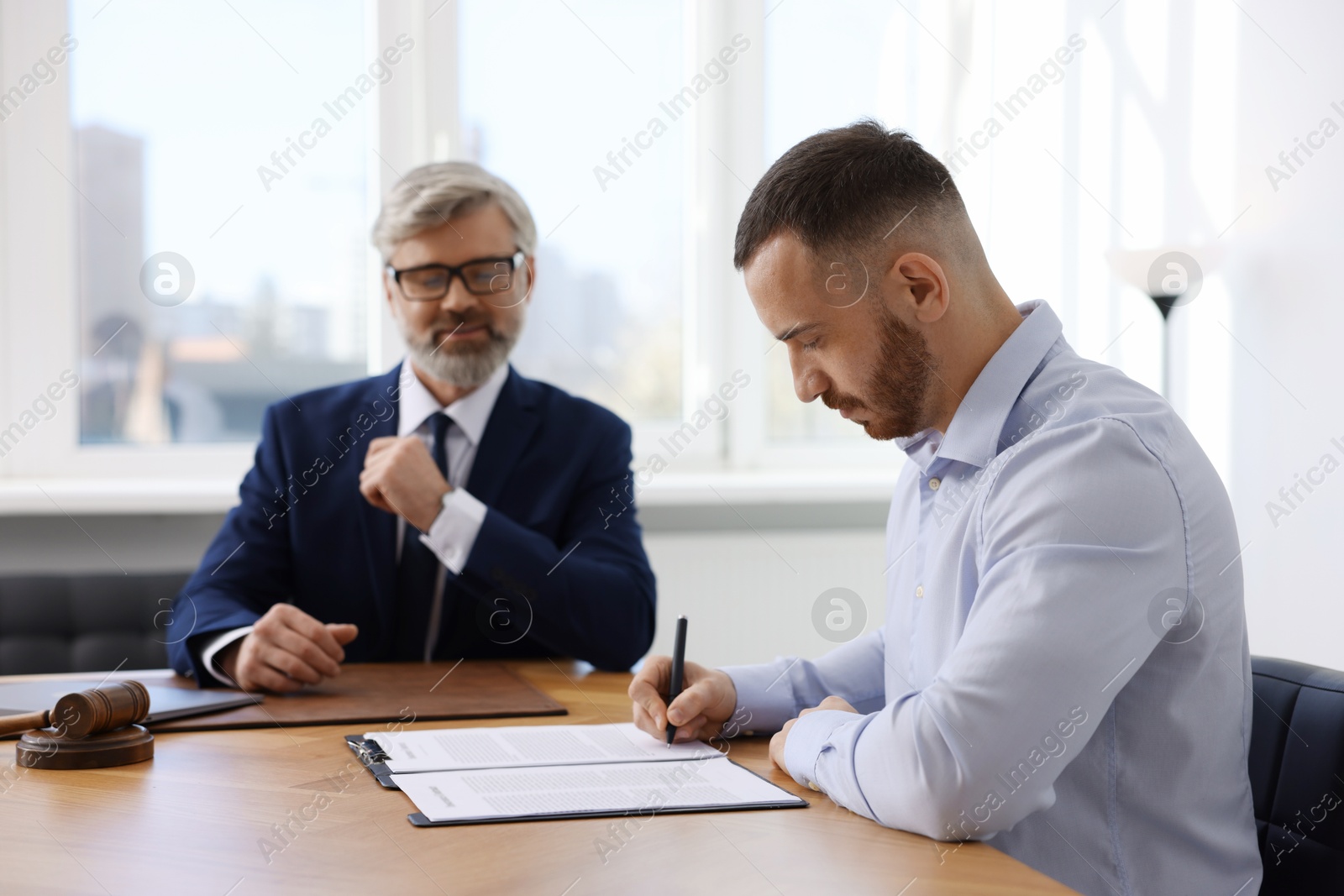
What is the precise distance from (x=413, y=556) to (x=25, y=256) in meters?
1.92

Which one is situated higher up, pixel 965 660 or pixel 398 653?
pixel 965 660

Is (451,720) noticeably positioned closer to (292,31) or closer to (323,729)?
(323,729)

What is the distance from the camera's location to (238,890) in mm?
858

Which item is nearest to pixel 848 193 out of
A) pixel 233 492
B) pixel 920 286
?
pixel 920 286

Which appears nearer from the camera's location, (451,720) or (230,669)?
(451,720)

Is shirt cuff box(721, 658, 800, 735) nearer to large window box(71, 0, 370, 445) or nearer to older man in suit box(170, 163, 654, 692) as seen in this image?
older man in suit box(170, 163, 654, 692)

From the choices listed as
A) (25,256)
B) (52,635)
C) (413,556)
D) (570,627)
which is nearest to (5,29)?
(25,256)

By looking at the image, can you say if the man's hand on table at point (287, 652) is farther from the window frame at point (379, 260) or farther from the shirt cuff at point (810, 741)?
the window frame at point (379, 260)

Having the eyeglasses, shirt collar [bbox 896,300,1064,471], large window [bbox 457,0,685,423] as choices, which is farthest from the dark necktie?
large window [bbox 457,0,685,423]

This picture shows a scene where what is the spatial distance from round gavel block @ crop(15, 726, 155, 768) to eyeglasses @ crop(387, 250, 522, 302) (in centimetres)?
102

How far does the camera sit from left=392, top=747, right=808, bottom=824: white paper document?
1040mm

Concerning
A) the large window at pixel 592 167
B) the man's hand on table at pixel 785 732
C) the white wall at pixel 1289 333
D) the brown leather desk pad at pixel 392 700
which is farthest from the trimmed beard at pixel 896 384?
the large window at pixel 592 167

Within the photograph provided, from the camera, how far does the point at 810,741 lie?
3.73 ft

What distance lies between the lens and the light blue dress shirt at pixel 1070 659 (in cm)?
97
